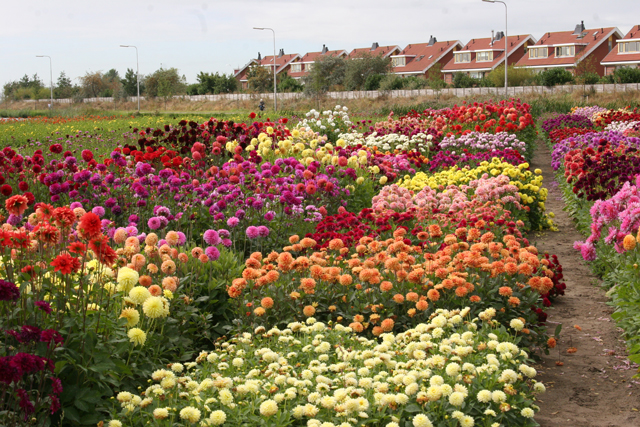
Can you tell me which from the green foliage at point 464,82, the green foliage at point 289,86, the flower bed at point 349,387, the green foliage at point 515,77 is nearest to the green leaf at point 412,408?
the flower bed at point 349,387

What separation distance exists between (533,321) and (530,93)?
42010 mm

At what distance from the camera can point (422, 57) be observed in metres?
76.8

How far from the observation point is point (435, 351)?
411cm

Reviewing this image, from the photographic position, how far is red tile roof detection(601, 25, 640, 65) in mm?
60938

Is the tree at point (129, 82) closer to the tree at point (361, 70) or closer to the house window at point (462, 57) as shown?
the tree at point (361, 70)

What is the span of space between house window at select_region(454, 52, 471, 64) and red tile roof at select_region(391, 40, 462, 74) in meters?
1.85

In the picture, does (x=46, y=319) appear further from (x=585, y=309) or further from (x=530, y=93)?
(x=530, y=93)

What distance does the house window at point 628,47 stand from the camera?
202 ft

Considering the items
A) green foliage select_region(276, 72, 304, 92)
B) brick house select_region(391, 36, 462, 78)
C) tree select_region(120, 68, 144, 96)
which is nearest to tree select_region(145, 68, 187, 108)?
tree select_region(120, 68, 144, 96)

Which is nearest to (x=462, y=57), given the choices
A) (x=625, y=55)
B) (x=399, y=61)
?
(x=399, y=61)

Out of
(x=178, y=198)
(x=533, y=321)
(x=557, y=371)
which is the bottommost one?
(x=557, y=371)

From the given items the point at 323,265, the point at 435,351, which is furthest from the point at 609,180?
the point at 435,351

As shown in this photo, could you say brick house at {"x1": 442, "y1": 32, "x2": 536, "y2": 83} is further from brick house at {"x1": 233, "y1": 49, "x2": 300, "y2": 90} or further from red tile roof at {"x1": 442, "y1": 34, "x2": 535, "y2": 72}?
brick house at {"x1": 233, "y1": 49, "x2": 300, "y2": 90}

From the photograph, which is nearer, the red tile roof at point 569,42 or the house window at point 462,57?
the red tile roof at point 569,42
